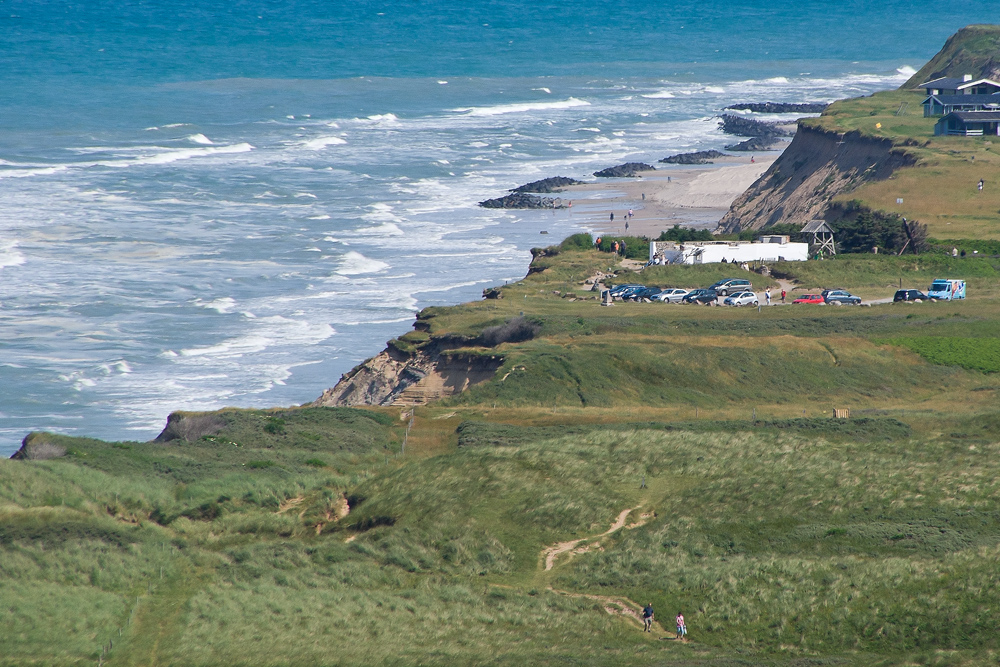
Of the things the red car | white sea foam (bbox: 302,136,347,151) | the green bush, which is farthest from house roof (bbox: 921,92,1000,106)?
white sea foam (bbox: 302,136,347,151)

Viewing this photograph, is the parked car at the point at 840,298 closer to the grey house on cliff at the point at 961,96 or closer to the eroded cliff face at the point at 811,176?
the eroded cliff face at the point at 811,176

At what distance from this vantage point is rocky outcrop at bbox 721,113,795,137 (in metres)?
130

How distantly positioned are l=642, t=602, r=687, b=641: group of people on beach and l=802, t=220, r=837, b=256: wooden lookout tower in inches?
1845

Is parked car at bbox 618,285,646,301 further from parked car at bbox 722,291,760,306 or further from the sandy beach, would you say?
the sandy beach

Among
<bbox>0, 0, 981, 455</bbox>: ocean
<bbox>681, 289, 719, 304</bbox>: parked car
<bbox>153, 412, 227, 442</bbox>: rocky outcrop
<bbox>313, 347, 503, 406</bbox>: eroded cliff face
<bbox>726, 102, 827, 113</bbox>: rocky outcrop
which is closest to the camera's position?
<bbox>153, 412, 227, 442</bbox>: rocky outcrop

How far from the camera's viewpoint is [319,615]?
875 inches

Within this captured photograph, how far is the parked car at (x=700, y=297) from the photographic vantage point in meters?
54.7

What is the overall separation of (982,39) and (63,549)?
122533 mm

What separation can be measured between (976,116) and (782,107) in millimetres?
64321

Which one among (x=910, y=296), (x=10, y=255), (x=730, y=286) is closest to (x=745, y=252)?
(x=730, y=286)

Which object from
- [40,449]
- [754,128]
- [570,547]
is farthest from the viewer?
[754,128]

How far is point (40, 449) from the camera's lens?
3200cm

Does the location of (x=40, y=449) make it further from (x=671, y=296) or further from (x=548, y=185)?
(x=548, y=185)

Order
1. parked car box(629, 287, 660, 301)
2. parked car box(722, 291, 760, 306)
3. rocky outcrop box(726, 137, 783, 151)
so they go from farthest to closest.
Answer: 1. rocky outcrop box(726, 137, 783, 151)
2. parked car box(629, 287, 660, 301)
3. parked car box(722, 291, 760, 306)
